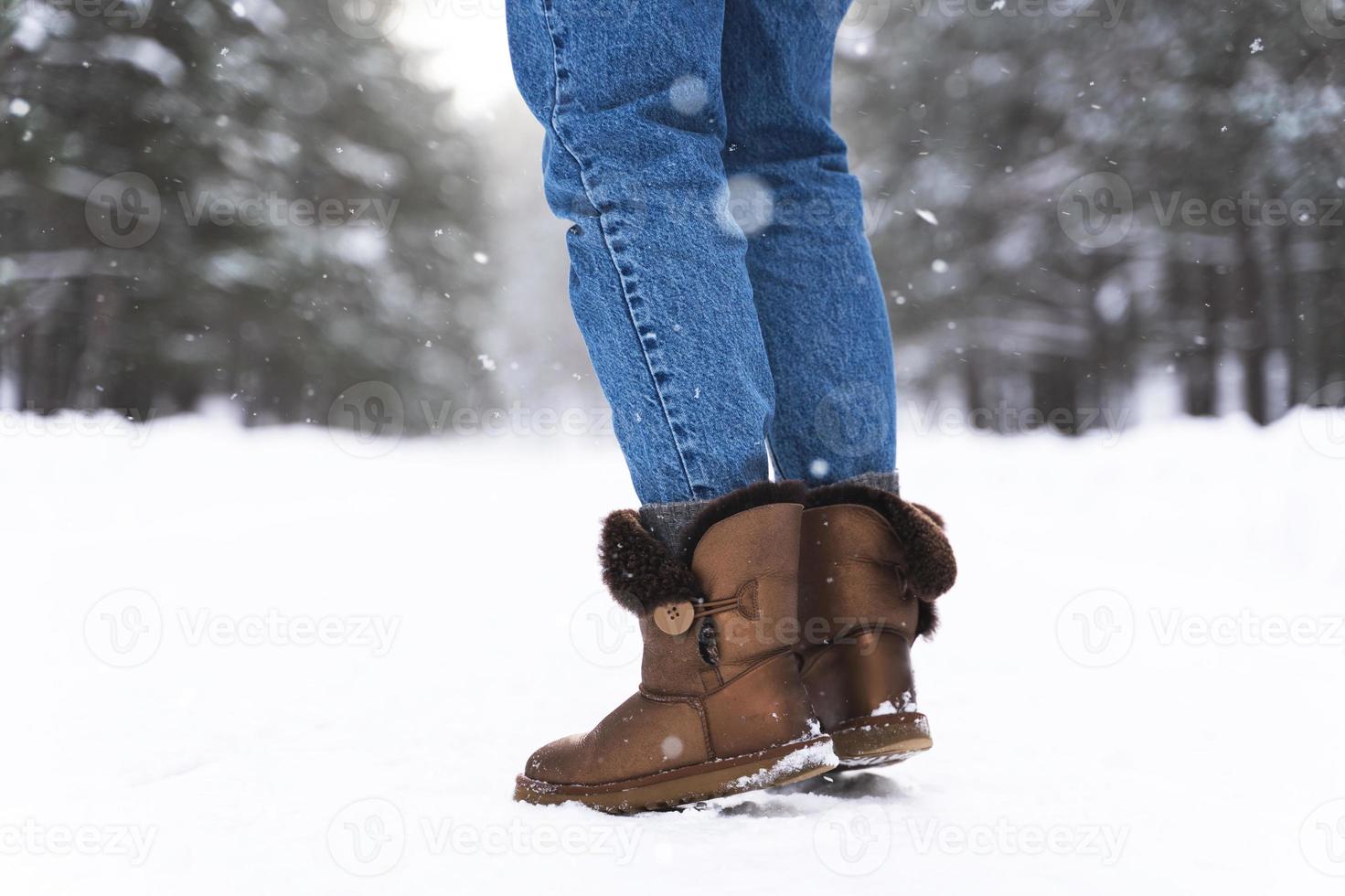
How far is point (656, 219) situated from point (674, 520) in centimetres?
34

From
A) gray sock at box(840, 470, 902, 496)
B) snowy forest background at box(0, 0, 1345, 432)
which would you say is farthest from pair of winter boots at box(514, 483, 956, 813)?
snowy forest background at box(0, 0, 1345, 432)

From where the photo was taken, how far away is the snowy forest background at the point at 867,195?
7086 mm

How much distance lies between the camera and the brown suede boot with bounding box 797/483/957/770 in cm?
102

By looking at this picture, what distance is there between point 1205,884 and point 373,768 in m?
0.90

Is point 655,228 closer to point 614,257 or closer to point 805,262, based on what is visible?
point 614,257

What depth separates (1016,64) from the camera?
30.1 ft

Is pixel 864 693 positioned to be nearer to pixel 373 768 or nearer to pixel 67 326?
pixel 373 768

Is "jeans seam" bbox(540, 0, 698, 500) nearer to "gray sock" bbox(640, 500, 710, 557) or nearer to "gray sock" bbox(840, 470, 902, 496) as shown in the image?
"gray sock" bbox(640, 500, 710, 557)

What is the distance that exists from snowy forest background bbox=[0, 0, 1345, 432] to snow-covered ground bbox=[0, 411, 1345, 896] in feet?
15.1

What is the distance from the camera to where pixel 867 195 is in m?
9.83

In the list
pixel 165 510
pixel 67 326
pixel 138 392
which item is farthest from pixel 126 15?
pixel 165 510

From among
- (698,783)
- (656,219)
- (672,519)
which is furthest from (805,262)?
(698,783)

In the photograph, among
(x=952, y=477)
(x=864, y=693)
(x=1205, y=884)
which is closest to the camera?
(x=1205, y=884)

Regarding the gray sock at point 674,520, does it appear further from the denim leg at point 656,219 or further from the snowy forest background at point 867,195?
the snowy forest background at point 867,195
